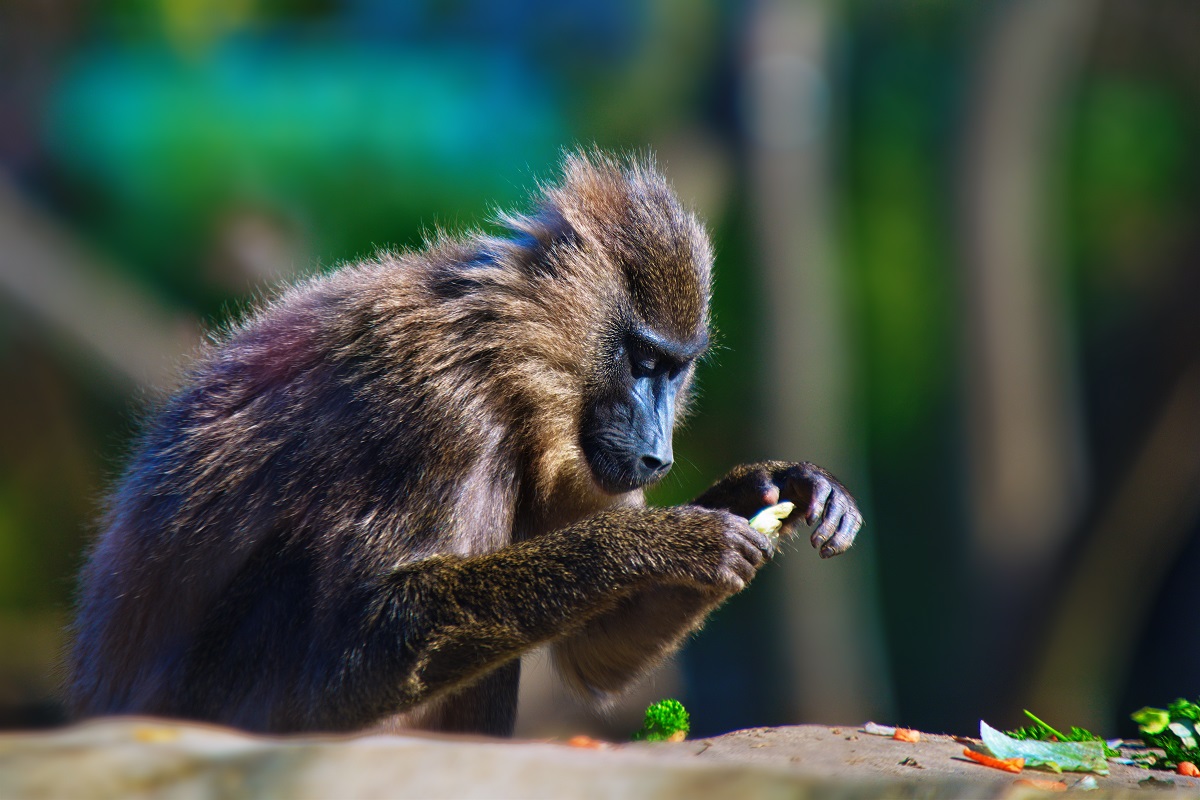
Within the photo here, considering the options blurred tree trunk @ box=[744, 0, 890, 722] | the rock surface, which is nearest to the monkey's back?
the rock surface

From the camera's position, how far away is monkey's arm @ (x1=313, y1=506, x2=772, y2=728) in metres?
4.36

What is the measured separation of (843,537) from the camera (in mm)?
5145

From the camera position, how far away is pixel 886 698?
40.7 ft

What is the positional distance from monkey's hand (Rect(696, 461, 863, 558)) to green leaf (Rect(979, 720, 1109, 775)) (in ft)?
3.10

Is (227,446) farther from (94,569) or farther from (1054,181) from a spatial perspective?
(1054,181)

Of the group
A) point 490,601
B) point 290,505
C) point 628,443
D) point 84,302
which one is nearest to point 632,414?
point 628,443

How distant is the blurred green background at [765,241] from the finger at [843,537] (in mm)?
6126

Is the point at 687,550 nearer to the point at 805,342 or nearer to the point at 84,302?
the point at 805,342

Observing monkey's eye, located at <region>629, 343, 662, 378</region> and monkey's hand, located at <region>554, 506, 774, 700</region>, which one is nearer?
monkey's hand, located at <region>554, 506, 774, 700</region>

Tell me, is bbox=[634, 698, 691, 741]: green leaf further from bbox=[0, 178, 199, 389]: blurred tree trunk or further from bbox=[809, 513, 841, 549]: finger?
bbox=[0, 178, 199, 389]: blurred tree trunk

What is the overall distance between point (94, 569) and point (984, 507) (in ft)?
29.1

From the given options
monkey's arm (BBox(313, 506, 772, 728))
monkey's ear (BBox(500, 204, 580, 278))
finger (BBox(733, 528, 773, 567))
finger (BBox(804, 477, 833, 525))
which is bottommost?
monkey's arm (BBox(313, 506, 772, 728))

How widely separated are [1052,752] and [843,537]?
1113 millimetres

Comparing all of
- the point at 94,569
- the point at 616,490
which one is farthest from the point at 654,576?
the point at 94,569
